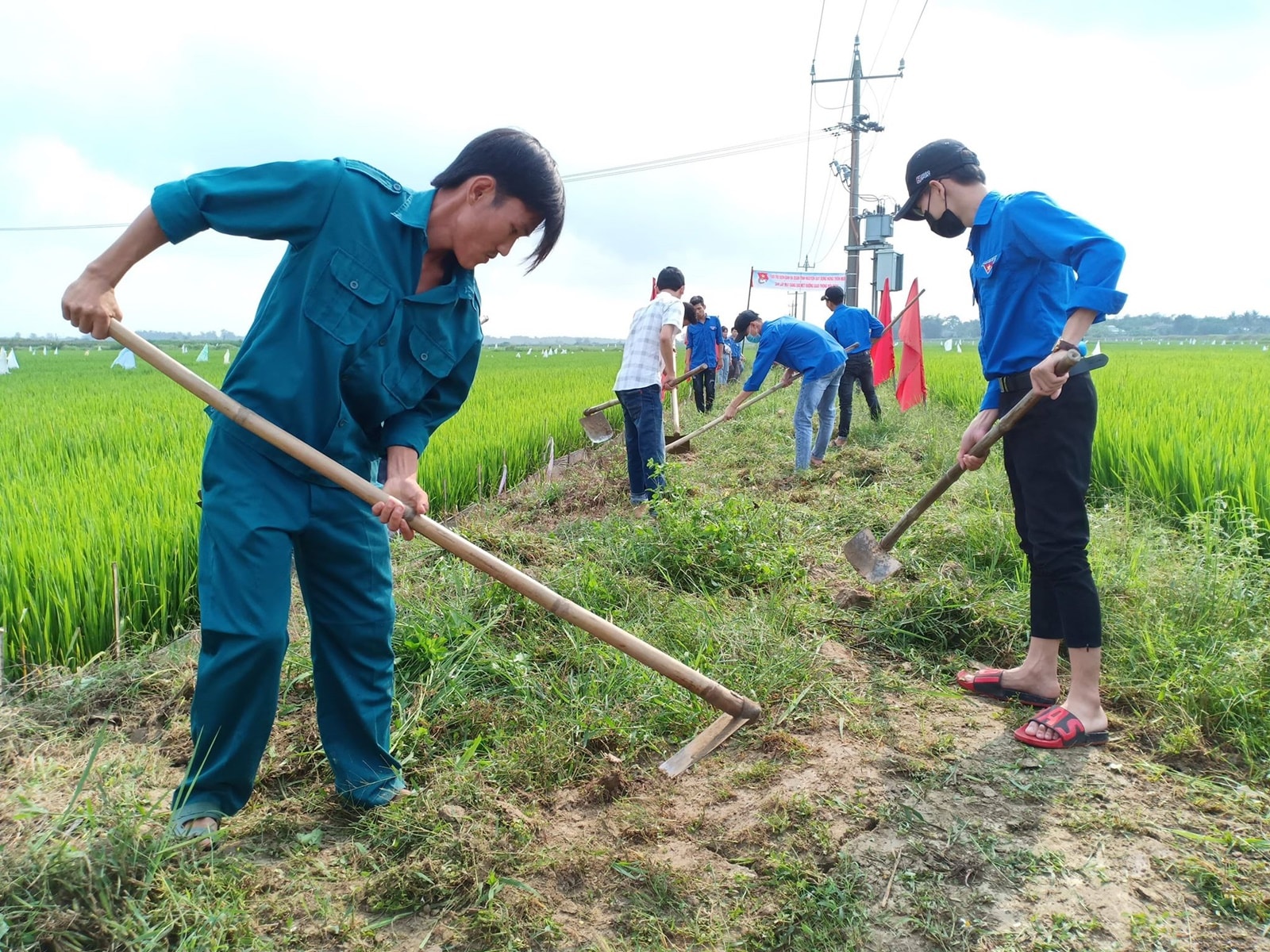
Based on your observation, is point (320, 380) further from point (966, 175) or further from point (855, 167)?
point (855, 167)

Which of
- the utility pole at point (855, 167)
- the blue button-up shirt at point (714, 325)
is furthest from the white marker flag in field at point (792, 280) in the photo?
the blue button-up shirt at point (714, 325)

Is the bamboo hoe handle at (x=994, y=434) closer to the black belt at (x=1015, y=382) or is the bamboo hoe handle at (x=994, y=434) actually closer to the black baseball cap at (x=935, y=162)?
the black belt at (x=1015, y=382)

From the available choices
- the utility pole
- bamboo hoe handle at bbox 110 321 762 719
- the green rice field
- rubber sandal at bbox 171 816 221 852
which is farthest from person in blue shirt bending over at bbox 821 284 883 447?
the utility pole

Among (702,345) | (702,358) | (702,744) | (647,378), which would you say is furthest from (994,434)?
(702,358)

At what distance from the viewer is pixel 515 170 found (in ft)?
6.26

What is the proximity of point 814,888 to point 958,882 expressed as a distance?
35 centimetres

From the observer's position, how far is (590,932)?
1737mm

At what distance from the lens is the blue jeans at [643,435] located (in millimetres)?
A: 5617

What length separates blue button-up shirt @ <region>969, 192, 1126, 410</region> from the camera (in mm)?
2283

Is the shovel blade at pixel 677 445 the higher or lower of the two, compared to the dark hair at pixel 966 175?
lower

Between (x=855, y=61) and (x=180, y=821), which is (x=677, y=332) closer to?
(x=180, y=821)

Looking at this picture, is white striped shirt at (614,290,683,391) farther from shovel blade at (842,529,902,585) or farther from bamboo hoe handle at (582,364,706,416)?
shovel blade at (842,529,902,585)

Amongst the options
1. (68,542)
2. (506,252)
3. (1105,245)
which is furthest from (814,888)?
(68,542)

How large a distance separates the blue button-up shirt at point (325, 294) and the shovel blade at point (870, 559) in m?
2.12
